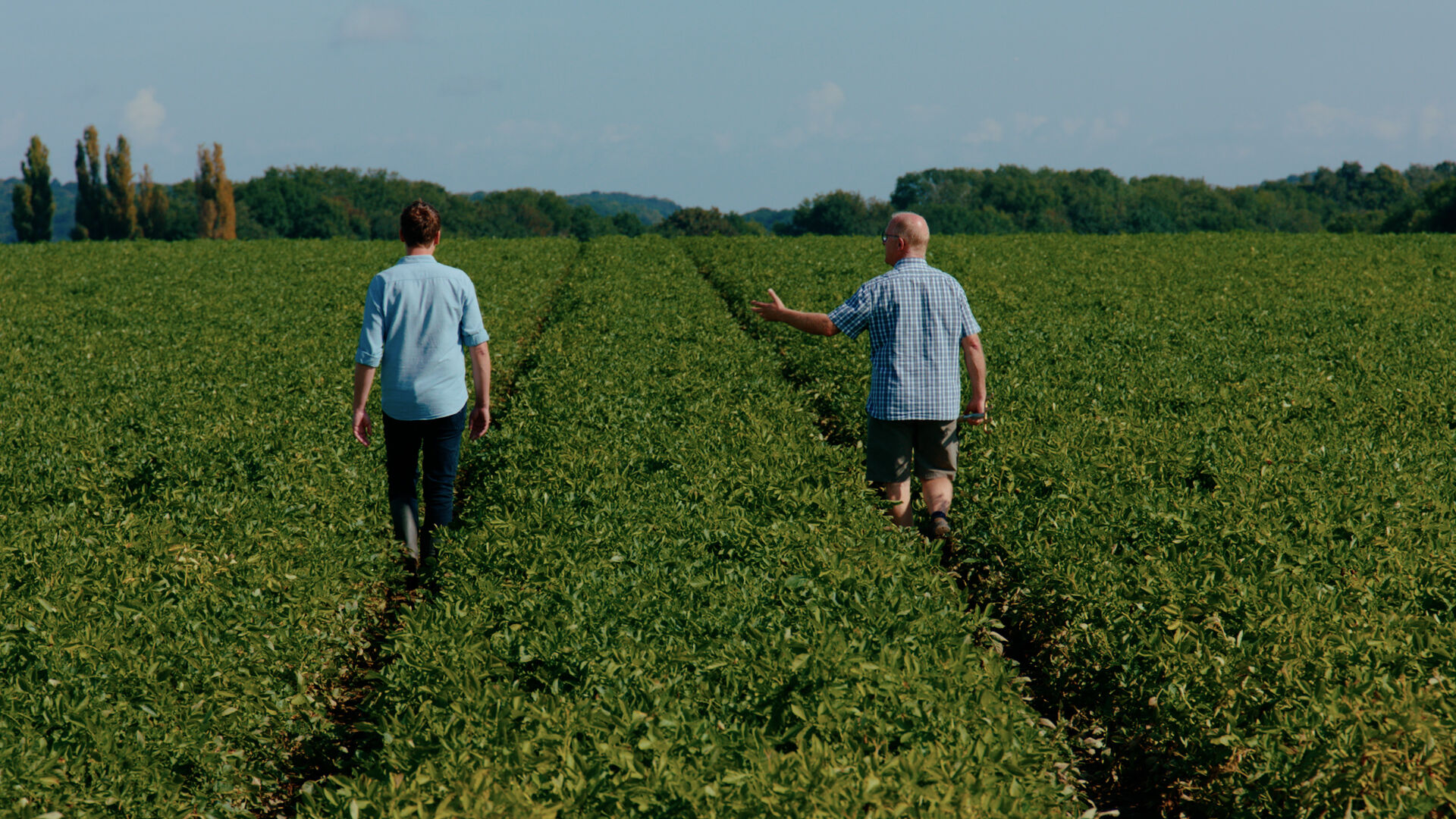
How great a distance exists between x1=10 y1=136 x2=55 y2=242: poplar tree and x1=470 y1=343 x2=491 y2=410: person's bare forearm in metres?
106

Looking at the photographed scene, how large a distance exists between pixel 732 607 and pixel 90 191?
400 ft

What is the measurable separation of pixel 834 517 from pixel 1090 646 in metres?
1.80

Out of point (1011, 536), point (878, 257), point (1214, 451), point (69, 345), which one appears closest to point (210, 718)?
point (1011, 536)

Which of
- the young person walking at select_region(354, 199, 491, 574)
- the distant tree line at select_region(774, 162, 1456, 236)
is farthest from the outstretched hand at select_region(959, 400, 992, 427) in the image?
the distant tree line at select_region(774, 162, 1456, 236)

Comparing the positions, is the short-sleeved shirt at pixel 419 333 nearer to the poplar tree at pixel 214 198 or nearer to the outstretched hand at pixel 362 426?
the outstretched hand at pixel 362 426

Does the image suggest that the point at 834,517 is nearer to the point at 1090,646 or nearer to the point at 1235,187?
the point at 1090,646

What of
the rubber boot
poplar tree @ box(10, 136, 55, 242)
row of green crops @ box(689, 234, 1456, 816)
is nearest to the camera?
row of green crops @ box(689, 234, 1456, 816)

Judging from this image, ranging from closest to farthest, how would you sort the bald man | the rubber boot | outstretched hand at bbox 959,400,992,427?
the bald man, the rubber boot, outstretched hand at bbox 959,400,992,427

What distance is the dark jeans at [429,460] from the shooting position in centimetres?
633

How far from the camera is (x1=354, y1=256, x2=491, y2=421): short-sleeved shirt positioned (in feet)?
19.7

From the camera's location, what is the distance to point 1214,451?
7352 millimetres

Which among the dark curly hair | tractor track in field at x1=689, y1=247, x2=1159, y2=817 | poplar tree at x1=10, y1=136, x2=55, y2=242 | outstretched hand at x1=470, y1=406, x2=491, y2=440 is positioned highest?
poplar tree at x1=10, y1=136, x2=55, y2=242

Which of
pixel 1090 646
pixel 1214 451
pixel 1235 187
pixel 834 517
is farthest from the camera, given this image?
pixel 1235 187

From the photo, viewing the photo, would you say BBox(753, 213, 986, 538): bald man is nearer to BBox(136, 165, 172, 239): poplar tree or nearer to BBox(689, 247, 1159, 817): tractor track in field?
BBox(689, 247, 1159, 817): tractor track in field
